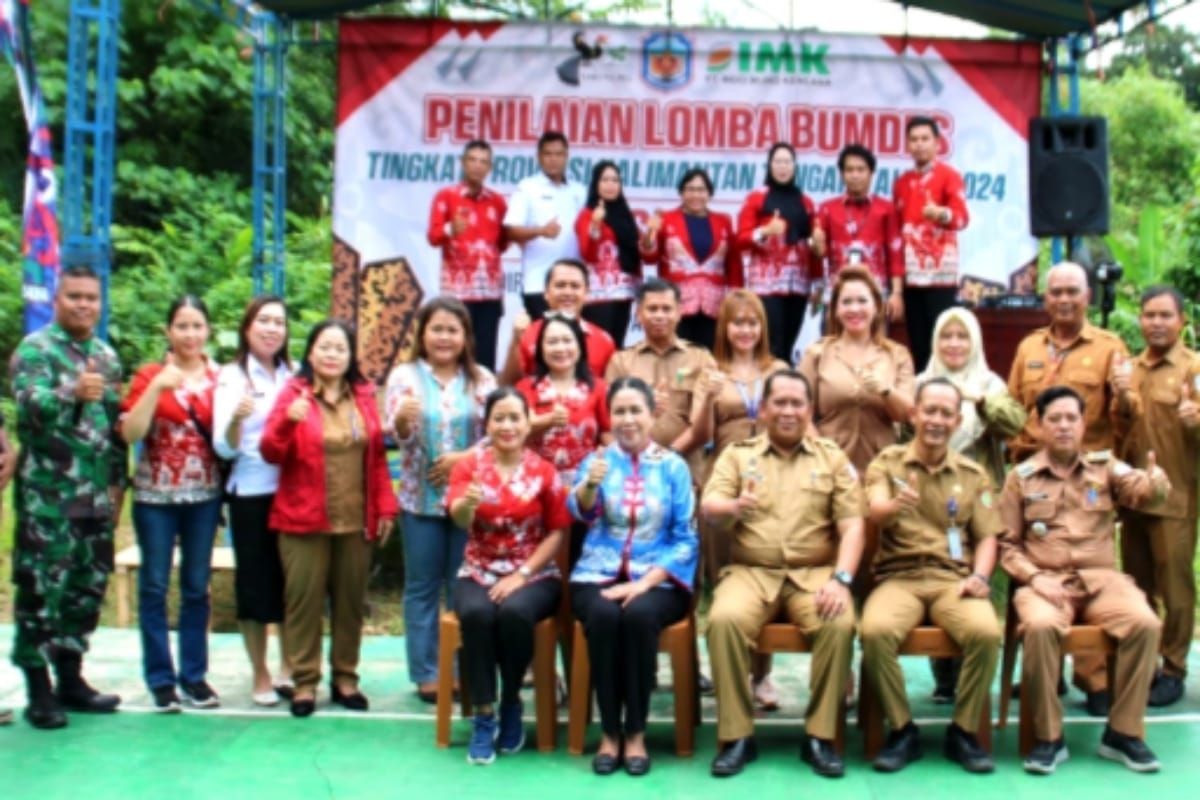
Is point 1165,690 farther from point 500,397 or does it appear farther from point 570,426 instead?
point 500,397

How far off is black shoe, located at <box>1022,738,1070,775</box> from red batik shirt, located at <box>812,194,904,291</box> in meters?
3.00

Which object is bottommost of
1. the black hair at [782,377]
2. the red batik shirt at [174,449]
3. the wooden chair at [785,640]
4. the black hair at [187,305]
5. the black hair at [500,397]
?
the wooden chair at [785,640]

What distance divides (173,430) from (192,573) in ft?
1.56

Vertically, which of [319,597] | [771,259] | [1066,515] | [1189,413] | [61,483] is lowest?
[319,597]

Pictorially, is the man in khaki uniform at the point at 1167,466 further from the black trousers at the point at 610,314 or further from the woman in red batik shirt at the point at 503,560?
the black trousers at the point at 610,314

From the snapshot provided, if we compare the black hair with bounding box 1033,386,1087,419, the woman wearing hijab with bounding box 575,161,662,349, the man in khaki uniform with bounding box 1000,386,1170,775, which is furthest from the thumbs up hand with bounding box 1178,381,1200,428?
the woman wearing hijab with bounding box 575,161,662,349

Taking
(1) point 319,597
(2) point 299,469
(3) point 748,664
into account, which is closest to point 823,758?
(3) point 748,664

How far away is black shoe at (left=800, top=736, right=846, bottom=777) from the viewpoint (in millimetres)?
4141

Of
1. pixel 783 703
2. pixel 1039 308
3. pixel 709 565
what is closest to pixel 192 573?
pixel 709 565

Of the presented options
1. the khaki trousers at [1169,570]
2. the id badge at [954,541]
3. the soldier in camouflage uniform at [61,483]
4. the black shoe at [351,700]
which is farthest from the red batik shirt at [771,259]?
the soldier in camouflage uniform at [61,483]

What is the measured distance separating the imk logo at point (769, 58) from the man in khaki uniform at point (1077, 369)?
3406 millimetres

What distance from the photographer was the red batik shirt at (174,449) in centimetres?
460

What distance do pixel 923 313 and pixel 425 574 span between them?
3155 millimetres

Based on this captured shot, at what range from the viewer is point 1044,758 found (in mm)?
4180
